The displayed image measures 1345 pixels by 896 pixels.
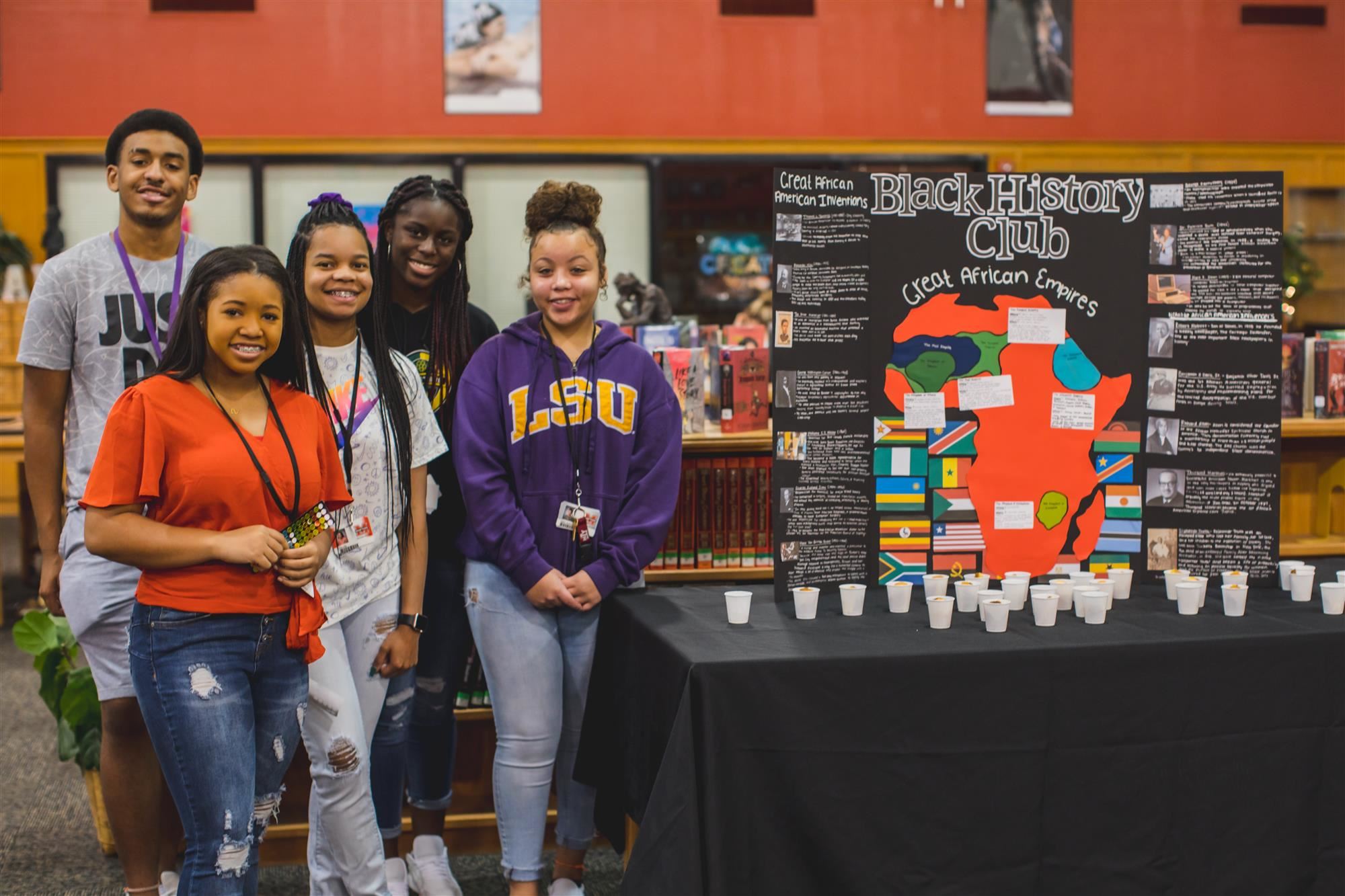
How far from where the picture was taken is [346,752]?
86.7 inches

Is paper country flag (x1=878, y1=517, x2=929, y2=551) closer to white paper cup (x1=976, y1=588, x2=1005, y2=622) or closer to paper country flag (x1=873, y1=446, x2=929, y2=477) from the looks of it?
paper country flag (x1=873, y1=446, x2=929, y2=477)

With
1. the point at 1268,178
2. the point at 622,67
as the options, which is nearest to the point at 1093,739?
the point at 1268,178

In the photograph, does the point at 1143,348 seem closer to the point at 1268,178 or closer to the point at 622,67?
the point at 1268,178

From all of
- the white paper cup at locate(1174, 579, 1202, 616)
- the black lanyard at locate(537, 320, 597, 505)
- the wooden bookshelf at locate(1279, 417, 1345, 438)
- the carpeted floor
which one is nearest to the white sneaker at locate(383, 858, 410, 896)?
the carpeted floor

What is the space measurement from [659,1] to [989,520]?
22.0 ft

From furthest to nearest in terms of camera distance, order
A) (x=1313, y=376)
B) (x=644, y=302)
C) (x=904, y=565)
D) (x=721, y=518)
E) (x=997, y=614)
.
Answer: (x=644, y=302)
(x=1313, y=376)
(x=721, y=518)
(x=904, y=565)
(x=997, y=614)

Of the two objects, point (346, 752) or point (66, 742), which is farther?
point (66, 742)

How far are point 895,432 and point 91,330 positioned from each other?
1636mm

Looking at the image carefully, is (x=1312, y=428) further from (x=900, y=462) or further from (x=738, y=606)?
(x=738, y=606)

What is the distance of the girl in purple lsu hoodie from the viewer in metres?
2.41

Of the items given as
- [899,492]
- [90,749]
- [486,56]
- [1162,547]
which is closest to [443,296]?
[899,492]

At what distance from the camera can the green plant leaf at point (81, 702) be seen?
10.3ft

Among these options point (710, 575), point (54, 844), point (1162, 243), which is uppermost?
point (1162, 243)

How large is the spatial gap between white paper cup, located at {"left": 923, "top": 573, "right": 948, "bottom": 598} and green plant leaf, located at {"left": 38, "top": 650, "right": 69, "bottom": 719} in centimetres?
228
